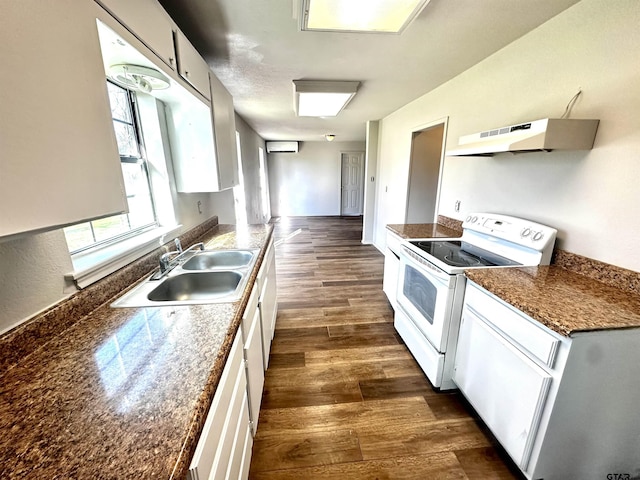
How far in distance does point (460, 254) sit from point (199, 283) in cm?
183

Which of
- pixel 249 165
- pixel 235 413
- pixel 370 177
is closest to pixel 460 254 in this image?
pixel 235 413

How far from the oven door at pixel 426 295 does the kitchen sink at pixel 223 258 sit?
4.08 feet

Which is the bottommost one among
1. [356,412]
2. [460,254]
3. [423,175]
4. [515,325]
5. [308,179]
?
[356,412]

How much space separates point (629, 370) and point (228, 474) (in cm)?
160

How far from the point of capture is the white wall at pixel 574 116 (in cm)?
121

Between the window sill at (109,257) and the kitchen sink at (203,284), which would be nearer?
the window sill at (109,257)

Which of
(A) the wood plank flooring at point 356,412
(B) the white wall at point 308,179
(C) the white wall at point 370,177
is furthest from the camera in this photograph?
(B) the white wall at point 308,179

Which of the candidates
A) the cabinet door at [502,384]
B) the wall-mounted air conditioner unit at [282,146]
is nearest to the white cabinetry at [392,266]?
the cabinet door at [502,384]

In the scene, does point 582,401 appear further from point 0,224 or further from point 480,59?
point 480,59

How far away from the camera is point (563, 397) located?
1.04 meters

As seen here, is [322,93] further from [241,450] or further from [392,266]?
[241,450]

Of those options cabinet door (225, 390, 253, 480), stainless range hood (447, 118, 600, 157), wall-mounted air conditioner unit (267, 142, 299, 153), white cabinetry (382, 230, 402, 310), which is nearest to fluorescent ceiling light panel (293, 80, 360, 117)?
white cabinetry (382, 230, 402, 310)

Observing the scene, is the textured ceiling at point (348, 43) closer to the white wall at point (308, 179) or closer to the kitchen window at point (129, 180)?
the kitchen window at point (129, 180)

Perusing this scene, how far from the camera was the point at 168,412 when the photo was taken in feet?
2.04
